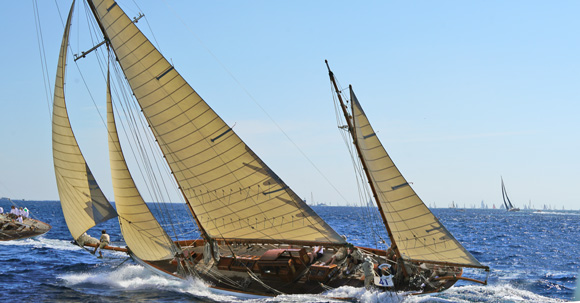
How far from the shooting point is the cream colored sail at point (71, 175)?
21016mm

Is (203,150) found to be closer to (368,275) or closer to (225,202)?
(225,202)

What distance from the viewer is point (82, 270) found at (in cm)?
2706

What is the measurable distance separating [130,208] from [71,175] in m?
2.72

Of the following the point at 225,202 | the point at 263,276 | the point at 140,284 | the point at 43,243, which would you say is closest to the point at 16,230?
the point at 43,243

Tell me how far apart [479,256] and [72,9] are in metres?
30.9

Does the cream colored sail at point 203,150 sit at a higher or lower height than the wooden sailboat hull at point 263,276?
higher

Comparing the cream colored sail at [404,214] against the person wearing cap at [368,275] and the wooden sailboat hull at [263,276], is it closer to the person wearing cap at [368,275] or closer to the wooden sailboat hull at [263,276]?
the wooden sailboat hull at [263,276]

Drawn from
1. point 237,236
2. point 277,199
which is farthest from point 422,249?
point 237,236

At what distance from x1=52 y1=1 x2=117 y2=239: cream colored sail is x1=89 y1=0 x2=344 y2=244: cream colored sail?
297 centimetres

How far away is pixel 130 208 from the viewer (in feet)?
70.7

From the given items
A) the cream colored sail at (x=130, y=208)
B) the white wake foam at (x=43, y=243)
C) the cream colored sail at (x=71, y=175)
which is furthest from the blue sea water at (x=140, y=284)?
the cream colored sail at (x=71, y=175)

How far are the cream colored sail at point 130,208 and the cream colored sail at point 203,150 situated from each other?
2182 millimetres

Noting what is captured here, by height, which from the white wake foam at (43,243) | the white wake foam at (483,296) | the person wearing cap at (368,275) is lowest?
the white wake foam at (483,296)

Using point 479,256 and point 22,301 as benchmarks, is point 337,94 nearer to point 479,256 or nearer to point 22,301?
point 22,301
